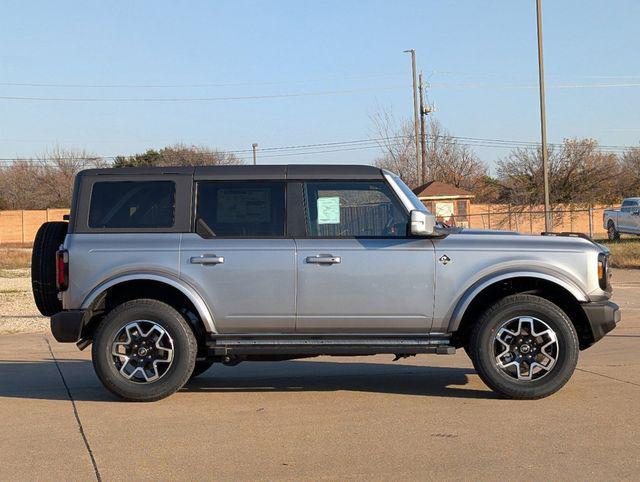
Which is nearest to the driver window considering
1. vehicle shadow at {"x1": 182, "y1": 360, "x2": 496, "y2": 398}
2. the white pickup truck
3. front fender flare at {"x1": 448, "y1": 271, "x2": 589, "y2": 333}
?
front fender flare at {"x1": 448, "y1": 271, "x2": 589, "y2": 333}

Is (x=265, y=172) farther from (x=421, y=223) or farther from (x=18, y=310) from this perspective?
(x=18, y=310)

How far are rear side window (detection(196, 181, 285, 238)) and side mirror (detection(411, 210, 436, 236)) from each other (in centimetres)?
116

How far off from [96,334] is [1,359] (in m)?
3.71

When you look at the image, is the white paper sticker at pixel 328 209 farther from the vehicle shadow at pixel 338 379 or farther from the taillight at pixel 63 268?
the taillight at pixel 63 268

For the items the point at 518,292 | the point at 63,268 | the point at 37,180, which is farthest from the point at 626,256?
the point at 37,180

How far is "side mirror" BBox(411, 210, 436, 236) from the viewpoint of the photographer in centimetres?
717

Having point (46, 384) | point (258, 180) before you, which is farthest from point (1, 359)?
point (258, 180)

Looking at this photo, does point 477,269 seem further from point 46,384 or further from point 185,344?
point 46,384

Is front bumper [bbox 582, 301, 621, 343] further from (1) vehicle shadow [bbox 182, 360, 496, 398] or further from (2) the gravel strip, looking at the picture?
(2) the gravel strip

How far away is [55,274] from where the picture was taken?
7.82m

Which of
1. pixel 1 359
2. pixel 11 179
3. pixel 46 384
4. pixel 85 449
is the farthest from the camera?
pixel 11 179

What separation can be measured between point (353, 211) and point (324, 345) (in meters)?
1.21

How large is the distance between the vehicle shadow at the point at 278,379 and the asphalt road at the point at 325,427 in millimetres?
21

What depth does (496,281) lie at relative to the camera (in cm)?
734
